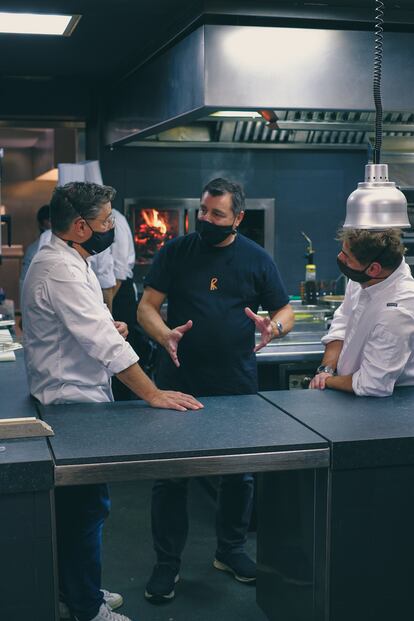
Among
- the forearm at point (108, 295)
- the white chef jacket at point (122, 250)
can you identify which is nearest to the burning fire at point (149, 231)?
the white chef jacket at point (122, 250)

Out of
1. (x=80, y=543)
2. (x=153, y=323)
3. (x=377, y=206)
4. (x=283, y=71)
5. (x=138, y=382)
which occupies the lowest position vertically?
(x=80, y=543)

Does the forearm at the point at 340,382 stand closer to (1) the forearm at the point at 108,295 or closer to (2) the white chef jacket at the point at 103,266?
(2) the white chef jacket at the point at 103,266

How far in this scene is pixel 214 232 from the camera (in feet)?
11.5

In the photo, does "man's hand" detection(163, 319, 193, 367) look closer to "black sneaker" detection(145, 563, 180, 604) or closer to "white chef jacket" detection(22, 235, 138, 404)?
"white chef jacket" detection(22, 235, 138, 404)

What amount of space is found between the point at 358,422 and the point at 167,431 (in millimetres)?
600

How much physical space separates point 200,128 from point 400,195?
329 centimetres

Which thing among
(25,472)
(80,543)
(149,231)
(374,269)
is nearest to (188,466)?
(25,472)

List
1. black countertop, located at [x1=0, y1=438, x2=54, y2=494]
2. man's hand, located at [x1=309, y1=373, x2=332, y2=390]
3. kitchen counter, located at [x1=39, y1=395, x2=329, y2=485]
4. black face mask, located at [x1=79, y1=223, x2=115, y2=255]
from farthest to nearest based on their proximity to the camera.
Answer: man's hand, located at [x1=309, y1=373, x2=332, y2=390], black face mask, located at [x1=79, y1=223, x2=115, y2=255], kitchen counter, located at [x1=39, y1=395, x2=329, y2=485], black countertop, located at [x1=0, y1=438, x2=54, y2=494]

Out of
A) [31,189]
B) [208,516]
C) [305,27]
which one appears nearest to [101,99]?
[305,27]

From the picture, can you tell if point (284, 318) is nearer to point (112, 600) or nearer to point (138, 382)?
point (138, 382)

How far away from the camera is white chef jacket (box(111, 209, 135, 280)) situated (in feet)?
20.7

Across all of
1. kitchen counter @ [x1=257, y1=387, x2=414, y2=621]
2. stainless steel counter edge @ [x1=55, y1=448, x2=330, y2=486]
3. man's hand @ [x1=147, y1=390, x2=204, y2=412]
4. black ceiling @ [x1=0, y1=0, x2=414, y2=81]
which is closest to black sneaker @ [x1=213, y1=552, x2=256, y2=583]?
kitchen counter @ [x1=257, y1=387, x2=414, y2=621]

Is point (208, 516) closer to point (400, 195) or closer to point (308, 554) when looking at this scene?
point (308, 554)

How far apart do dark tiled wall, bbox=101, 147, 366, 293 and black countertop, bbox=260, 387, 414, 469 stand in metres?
3.98
